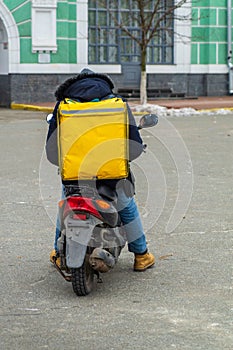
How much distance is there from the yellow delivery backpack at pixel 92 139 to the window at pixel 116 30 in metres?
22.6

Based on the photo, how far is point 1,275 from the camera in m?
6.39

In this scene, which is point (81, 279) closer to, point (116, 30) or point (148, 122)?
point (148, 122)

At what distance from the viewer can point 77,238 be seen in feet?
18.7

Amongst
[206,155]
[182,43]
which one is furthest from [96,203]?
[182,43]

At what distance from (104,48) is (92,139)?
23.5m

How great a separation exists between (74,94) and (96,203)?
2.63 feet

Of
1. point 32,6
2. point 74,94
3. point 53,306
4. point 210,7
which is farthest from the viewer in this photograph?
point 210,7

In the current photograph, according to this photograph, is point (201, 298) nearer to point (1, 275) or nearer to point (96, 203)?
point (96, 203)

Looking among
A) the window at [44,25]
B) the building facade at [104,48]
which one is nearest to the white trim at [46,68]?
the building facade at [104,48]

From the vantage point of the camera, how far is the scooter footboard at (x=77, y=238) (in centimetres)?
568

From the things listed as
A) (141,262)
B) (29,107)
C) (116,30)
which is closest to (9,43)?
(29,107)

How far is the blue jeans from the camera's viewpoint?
620 centimetres

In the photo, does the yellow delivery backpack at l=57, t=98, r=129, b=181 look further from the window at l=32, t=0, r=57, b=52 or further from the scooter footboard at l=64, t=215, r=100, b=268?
the window at l=32, t=0, r=57, b=52

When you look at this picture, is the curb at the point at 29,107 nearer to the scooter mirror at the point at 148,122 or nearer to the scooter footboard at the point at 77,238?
the scooter mirror at the point at 148,122
